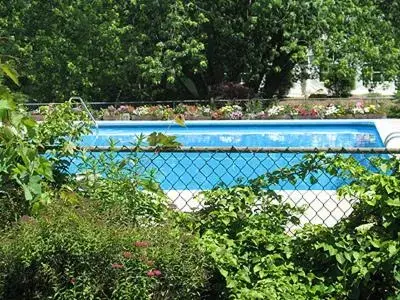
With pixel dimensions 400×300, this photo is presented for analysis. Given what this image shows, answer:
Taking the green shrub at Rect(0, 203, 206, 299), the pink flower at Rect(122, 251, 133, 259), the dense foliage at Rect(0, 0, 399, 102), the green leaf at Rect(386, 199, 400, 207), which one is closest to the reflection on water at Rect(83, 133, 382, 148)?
the dense foliage at Rect(0, 0, 399, 102)

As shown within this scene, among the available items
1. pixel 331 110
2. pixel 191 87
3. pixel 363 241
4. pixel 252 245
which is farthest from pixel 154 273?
pixel 191 87

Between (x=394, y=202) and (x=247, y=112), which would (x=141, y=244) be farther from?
(x=247, y=112)

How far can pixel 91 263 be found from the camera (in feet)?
9.66

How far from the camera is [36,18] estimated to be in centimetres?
2034

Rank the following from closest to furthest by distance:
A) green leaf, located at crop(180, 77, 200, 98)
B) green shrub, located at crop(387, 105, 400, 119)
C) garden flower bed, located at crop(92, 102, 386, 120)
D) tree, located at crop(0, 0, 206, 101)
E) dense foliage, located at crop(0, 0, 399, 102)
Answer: garden flower bed, located at crop(92, 102, 386, 120) < green shrub, located at crop(387, 105, 400, 119) < dense foliage, located at crop(0, 0, 399, 102) < tree, located at crop(0, 0, 206, 101) < green leaf, located at crop(180, 77, 200, 98)

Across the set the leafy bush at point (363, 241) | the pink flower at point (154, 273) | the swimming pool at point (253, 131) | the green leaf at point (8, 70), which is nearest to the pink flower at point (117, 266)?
the pink flower at point (154, 273)

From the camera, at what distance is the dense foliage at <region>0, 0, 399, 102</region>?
60.3ft

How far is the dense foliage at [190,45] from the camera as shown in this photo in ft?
60.3

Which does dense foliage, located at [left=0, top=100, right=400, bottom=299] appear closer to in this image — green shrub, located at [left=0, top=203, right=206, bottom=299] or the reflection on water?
green shrub, located at [left=0, top=203, right=206, bottom=299]

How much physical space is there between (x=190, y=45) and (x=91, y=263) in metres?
15.8

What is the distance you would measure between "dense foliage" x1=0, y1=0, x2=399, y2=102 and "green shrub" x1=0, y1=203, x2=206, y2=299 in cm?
1521

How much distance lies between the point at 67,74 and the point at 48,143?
54.0 ft

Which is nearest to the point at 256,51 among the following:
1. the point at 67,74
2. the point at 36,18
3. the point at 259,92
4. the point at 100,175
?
the point at 259,92

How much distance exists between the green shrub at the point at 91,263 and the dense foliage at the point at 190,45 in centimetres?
1521
